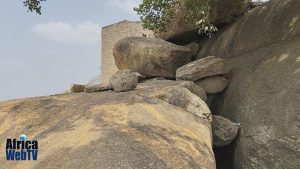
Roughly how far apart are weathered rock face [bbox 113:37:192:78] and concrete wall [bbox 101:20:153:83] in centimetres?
1363

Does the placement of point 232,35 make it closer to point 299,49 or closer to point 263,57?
point 263,57

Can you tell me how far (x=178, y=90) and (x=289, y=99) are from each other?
A: 2574mm

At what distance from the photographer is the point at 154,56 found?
12.7 meters

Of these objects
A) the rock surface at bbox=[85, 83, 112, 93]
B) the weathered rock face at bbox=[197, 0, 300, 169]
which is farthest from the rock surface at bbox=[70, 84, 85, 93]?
the weathered rock face at bbox=[197, 0, 300, 169]

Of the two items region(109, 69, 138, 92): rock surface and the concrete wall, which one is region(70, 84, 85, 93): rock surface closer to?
region(109, 69, 138, 92): rock surface

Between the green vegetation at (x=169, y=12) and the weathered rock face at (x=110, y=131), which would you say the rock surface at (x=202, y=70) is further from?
the weathered rock face at (x=110, y=131)

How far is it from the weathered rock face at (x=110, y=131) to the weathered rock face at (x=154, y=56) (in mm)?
4493

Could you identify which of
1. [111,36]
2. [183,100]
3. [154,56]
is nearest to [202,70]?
[154,56]

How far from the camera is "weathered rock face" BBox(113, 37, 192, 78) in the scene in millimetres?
12742

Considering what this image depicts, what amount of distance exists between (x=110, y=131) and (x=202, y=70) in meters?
5.52

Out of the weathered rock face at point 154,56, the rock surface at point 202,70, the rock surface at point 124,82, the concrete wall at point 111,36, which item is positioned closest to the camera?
the rock surface at point 124,82

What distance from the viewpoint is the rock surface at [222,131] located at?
8820 mm

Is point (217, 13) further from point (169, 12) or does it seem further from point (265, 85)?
point (265, 85)

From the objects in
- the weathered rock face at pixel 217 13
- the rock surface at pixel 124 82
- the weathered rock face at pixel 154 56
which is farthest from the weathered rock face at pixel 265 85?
the rock surface at pixel 124 82
